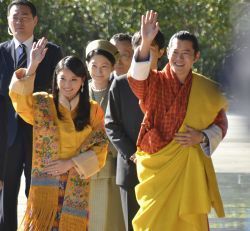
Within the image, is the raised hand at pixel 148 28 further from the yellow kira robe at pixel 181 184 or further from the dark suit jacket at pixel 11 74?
the dark suit jacket at pixel 11 74

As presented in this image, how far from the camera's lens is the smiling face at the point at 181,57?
5238 mm

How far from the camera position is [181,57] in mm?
5258

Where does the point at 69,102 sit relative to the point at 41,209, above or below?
above

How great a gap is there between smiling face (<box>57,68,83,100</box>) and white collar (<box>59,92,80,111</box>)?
2 centimetres

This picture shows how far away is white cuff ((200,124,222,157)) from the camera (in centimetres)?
519

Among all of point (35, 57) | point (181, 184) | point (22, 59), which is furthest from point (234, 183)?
point (35, 57)

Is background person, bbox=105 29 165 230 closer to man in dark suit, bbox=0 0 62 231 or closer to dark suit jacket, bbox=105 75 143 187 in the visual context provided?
dark suit jacket, bbox=105 75 143 187

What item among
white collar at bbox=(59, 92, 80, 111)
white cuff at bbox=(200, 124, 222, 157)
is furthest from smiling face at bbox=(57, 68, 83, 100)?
white cuff at bbox=(200, 124, 222, 157)

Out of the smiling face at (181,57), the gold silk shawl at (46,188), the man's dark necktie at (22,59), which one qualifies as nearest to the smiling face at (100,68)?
the man's dark necktie at (22,59)

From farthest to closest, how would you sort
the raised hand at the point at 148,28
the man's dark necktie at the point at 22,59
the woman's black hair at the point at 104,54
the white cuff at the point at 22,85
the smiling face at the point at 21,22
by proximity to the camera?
1. the smiling face at the point at 21,22
2. the man's dark necktie at the point at 22,59
3. the woman's black hair at the point at 104,54
4. the white cuff at the point at 22,85
5. the raised hand at the point at 148,28

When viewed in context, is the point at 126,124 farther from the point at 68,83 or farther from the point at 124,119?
the point at 68,83

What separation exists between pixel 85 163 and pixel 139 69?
2.67ft

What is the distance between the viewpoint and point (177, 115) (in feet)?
17.0

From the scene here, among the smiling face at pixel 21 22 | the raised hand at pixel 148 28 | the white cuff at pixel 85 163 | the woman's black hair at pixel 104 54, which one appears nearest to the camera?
the raised hand at pixel 148 28
